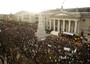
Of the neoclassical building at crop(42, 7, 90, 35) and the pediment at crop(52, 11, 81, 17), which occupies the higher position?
the pediment at crop(52, 11, 81, 17)

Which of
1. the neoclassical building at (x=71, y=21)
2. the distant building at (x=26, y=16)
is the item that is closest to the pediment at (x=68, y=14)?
the neoclassical building at (x=71, y=21)

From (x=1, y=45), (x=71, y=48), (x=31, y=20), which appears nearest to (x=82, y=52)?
(x=71, y=48)

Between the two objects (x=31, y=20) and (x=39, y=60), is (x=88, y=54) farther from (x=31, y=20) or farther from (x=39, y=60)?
(x=31, y=20)

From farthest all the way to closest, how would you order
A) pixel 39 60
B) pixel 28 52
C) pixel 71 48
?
pixel 71 48 < pixel 28 52 < pixel 39 60

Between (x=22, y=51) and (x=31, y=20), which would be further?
(x=31, y=20)

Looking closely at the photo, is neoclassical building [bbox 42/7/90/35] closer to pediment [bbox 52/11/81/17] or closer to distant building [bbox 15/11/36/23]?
pediment [bbox 52/11/81/17]

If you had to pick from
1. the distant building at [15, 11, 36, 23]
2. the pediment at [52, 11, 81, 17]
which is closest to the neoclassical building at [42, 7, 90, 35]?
the pediment at [52, 11, 81, 17]

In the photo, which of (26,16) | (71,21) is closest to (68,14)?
(71,21)

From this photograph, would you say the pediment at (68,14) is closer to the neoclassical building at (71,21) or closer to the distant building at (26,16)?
the neoclassical building at (71,21)

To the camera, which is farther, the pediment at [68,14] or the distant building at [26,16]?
the distant building at [26,16]

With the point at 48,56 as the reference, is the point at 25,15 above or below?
above

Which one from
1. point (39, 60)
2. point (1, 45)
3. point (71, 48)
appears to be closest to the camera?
point (39, 60)
